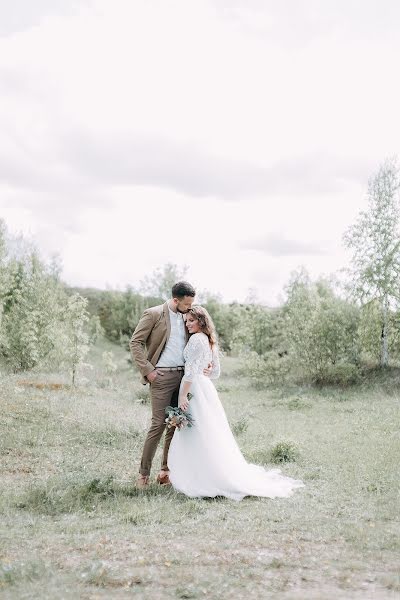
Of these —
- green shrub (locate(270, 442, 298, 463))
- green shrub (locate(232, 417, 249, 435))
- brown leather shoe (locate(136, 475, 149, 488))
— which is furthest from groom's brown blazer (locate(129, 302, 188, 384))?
green shrub (locate(232, 417, 249, 435))

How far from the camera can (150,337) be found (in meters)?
7.99

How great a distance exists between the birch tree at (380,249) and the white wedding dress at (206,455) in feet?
60.9

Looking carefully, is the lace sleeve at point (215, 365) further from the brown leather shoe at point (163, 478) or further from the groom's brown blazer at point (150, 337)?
the brown leather shoe at point (163, 478)

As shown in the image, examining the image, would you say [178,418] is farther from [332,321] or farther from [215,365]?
[332,321]

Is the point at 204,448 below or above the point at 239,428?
above

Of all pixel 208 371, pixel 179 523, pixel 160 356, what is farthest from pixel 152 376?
pixel 179 523

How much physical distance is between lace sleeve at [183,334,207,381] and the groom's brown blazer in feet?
1.28

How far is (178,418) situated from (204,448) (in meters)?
0.52

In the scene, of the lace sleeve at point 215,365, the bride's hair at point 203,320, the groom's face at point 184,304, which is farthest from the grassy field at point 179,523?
the groom's face at point 184,304

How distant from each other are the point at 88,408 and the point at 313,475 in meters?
7.44

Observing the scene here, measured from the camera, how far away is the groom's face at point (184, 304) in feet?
25.5

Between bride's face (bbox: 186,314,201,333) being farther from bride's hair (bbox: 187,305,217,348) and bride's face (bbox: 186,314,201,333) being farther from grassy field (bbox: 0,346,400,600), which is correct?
grassy field (bbox: 0,346,400,600)

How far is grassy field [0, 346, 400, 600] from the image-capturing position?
469 centimetres

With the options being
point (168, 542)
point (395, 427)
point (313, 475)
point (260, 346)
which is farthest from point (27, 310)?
point (168, 542)
